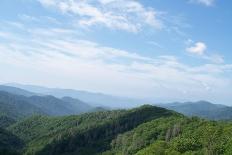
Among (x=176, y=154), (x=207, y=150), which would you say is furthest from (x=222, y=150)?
(x=176, y=154)

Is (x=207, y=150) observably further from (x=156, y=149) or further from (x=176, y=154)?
(x=156, y=149)

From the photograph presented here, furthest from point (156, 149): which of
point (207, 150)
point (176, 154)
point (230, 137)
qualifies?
point (230, 137)

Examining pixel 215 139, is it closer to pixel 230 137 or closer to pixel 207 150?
pixel 207 150

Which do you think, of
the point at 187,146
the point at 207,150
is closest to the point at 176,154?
the point at 207,150

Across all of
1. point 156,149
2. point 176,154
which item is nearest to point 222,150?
point 176,154

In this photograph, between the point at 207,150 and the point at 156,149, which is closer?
the point at 207,150

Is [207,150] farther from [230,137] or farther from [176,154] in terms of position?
[230,137]

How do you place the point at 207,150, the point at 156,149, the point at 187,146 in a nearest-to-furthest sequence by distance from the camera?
the point at 207,150 < the point at 156,149 < the point at 187,146

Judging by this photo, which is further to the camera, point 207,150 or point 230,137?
point 230,137

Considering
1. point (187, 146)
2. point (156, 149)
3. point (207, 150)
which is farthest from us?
point (187, 146)
